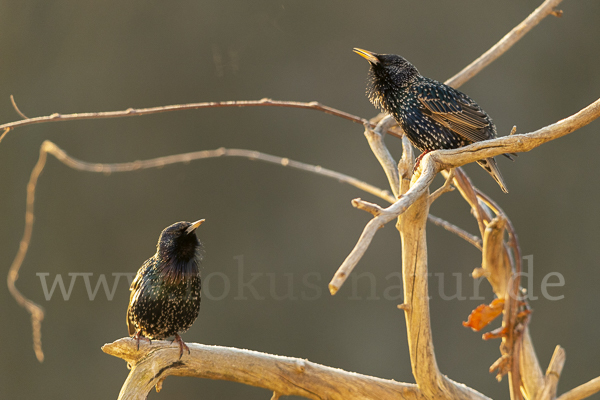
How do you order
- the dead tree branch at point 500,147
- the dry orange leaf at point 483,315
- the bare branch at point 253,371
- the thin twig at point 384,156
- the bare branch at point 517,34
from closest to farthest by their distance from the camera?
1. the dead tree branch at point 500,147
2. the bare branch at point 253,371
3. the thin twig at point 384,156
4. the dry orange leaf at point 483,315
5. the bare branch at point 517,34

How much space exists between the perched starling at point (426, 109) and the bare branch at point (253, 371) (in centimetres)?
60

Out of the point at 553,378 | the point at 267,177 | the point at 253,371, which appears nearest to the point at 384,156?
the point at 253,371

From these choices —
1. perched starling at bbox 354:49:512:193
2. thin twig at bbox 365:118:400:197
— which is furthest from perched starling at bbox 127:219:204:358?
perched starling at bbox 354:49:512:193

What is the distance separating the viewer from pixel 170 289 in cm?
127

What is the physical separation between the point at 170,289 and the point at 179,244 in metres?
0.11

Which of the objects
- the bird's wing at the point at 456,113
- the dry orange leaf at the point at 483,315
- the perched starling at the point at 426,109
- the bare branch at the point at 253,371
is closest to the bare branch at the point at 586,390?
the dry orange leaf at the point at 483,315

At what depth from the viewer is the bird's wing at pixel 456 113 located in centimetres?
138

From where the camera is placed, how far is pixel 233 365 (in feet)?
3.88

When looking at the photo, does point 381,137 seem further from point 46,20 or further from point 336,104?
point 46,20

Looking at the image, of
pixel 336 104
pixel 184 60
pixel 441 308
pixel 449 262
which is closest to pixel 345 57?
pixel 336 104

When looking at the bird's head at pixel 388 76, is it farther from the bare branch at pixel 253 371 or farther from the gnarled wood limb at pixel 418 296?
the bare branch at pixel 253 371

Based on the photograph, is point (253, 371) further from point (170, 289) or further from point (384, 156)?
point (384, 156)

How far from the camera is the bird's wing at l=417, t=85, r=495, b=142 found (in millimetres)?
1377

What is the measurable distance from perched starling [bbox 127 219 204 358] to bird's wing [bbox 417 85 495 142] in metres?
0.68
